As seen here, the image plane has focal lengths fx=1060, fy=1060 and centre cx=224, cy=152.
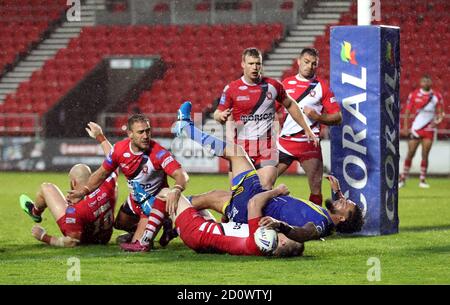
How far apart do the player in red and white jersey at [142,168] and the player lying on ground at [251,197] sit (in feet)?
1.32

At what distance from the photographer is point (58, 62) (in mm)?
28062

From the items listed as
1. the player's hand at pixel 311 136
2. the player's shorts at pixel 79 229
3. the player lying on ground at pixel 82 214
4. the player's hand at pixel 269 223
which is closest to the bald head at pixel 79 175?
the player lying on ground at pixel 82 214

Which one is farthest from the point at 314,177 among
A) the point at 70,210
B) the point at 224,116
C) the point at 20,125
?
the point at 20,125

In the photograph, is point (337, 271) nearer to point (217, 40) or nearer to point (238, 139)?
point (238, 139)

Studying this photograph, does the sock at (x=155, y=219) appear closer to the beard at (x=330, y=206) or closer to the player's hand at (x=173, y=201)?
the player's hand at (x=173, y=201)

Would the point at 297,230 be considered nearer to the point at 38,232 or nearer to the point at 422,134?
the point at 38,232

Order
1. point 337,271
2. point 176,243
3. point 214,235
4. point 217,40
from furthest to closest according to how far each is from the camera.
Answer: point 217,40 < point 176,243 < point 214,235 < point 337,271

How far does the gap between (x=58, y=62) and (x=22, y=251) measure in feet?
61.0

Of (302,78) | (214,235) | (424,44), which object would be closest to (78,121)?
(424,44)

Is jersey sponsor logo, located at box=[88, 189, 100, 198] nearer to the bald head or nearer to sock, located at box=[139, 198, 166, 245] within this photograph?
the bald head

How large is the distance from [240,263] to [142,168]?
5.24 ft

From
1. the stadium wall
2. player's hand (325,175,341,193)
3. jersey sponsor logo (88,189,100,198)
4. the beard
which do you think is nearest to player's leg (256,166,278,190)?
player's hand (325,175,341,193)

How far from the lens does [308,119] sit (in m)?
11.4

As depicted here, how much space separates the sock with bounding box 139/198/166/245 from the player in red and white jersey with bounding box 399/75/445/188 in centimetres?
1023
